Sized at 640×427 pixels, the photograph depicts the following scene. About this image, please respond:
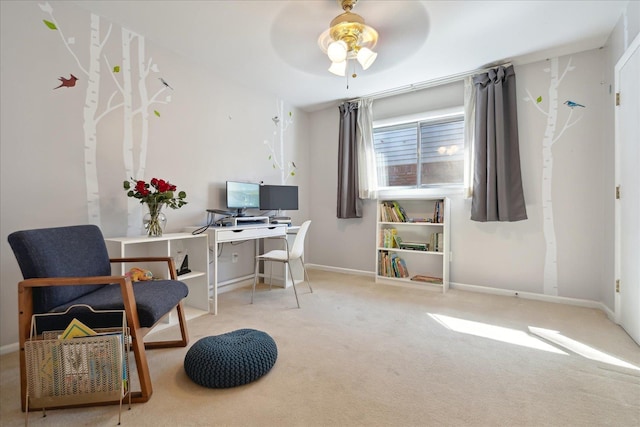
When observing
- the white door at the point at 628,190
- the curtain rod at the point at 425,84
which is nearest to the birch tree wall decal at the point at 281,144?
the curtain rod at the point at 425,84

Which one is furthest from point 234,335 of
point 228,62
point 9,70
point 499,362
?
point 228,62

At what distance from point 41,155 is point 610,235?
4453mm

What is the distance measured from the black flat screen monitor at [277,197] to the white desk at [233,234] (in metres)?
0.35

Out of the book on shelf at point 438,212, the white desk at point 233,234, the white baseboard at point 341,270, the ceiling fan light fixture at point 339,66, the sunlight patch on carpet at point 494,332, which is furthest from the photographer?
the white baseboard at point 341,270

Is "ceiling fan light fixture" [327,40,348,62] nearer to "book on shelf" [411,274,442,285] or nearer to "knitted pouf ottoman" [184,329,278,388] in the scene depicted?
"knitted pouf ottoman" [184,329,278,388]

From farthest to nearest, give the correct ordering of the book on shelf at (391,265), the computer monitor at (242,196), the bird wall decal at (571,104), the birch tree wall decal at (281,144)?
1. the birch tree wall decal at (281,144)
2. the book on shelf at (391,265)
3. the computer monitor at (242,196)
4. the bird wall decal at (571,104)

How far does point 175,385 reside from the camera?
1.53 metres

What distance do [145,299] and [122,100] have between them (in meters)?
1.82

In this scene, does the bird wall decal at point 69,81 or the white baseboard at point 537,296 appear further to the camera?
the white baseboard at point 537,296

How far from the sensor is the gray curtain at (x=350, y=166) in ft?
12.9

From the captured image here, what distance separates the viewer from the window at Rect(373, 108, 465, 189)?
3.40 meters

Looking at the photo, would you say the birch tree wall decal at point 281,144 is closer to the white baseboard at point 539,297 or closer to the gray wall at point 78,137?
the gray wall at point 78,137

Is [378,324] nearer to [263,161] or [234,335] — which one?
[234,335]

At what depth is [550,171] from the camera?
2859 mm
